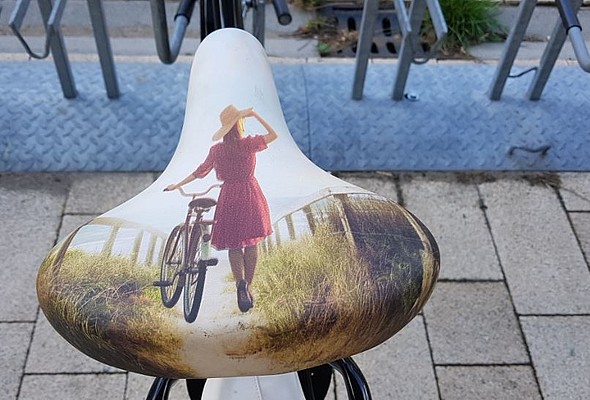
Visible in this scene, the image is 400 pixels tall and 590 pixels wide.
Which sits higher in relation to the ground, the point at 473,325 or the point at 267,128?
the point at 267,128

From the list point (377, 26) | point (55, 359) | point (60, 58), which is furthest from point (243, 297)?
point (377, 26)

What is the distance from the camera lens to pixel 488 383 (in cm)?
151

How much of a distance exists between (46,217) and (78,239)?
1.15 m

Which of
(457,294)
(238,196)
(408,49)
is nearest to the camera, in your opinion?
(238,196)

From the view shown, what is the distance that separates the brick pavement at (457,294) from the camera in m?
1.50

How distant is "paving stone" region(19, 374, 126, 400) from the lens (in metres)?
1.45

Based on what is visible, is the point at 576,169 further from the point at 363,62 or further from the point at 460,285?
the point at 363,62

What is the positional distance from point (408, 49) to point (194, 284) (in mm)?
1424

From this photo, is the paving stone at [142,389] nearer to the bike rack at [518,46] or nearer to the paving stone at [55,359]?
the paving stone at [55,359]

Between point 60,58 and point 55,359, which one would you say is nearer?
point 55,359

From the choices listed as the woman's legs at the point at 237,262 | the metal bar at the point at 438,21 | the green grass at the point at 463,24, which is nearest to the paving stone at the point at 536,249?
the metal bar at the point at 438,21

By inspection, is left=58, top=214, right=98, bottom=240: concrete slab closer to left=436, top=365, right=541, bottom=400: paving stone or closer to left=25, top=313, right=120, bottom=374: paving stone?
left=25, top=313, right=120, bottom=374: paving stone

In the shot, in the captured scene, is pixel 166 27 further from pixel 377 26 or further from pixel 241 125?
pixel 377 26

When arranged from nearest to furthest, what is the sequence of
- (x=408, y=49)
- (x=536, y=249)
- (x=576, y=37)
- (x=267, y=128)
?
(x=267, y=128) < (x=576, y=37) < (x=536, y=249) < (x=408, y=49)
